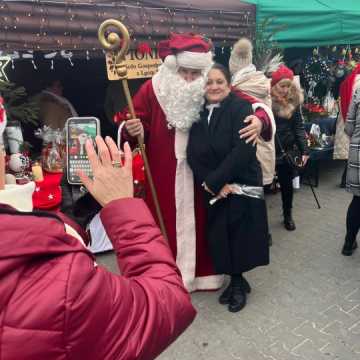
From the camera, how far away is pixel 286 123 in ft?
13.6

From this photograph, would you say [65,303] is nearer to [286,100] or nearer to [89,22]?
[89,22]

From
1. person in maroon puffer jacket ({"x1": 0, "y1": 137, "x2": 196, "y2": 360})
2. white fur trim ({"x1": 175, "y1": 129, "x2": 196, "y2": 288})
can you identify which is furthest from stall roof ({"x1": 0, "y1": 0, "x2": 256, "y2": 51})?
person in maroon puffer jacket ({"x1": 0, "y1": 137, "x2": 196, "y2": 360})

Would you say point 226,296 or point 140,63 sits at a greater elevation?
point 140,63

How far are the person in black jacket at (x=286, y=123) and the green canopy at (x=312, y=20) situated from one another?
112 cm

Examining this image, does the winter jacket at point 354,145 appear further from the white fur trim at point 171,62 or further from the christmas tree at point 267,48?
the white fur trim at point 171,62

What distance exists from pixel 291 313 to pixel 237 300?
436mm

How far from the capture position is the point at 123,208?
103 centimetres

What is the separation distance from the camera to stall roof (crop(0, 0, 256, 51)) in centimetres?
306

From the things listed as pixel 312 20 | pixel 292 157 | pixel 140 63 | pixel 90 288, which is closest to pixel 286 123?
pixel 292 157

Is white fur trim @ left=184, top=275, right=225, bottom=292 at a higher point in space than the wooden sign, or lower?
lower

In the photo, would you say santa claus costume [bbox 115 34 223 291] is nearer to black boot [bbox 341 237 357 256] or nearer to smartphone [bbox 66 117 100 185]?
smartphone [bbox 66 117 100 185]

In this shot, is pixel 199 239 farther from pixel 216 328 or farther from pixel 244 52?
pixel 244 52

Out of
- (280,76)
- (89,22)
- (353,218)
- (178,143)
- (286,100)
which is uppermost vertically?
(89,22)

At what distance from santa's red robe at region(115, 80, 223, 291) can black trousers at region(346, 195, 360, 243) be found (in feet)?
4.91
